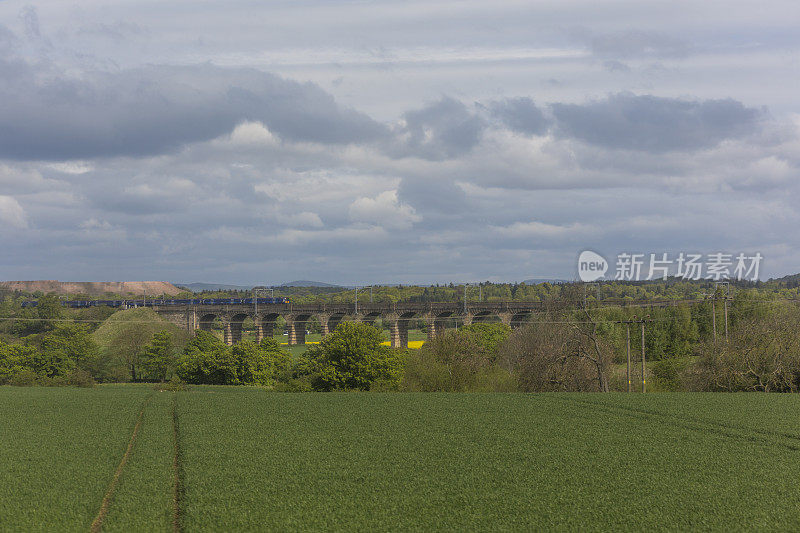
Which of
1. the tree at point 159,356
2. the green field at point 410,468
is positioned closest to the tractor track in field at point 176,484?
the green field at point 410,468

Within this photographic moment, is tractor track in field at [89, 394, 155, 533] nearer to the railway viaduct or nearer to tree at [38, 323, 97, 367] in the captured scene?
tree at [38, 323, 97, 367]

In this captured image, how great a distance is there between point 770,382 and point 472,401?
89.1 feet

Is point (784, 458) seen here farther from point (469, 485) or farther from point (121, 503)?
point (121, 503)

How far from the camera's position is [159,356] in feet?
371

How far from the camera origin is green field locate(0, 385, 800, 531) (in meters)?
18.3

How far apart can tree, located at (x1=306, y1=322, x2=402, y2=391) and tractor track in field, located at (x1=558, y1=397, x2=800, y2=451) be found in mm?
30089

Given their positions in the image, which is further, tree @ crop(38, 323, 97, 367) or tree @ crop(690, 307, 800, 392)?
tree @ crop(38, 323, 97, 367)

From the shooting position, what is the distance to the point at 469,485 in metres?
21.7

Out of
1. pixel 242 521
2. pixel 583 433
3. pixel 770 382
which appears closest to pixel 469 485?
pixel 242 521

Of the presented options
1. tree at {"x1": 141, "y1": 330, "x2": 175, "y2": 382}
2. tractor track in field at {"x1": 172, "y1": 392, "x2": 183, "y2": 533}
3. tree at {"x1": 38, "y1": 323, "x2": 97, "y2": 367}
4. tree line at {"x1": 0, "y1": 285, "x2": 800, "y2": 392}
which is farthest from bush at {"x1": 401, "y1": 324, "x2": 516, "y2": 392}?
tree at {"x1": 38, "y1": 323, "x2": 97, "y2": 367}

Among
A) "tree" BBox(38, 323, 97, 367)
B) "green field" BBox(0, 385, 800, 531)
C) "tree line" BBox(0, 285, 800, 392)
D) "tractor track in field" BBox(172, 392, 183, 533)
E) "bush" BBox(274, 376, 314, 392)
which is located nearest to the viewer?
"tractor track in field" BBox(172, 392, 183, 533)

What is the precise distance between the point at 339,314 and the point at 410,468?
401 ft

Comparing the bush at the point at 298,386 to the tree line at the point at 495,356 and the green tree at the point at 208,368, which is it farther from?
the green tree at the point at 208,368

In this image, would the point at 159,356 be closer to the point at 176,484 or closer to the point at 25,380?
the point at 25,380
